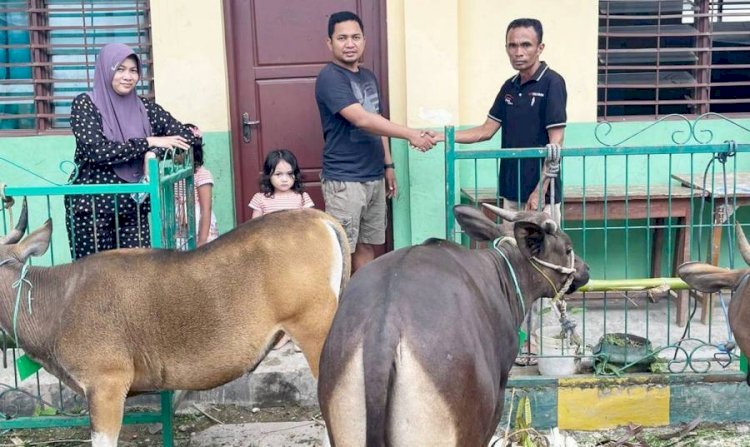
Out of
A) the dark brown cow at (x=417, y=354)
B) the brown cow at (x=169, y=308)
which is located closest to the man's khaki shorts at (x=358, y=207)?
the brown cow at (x=169, y=308)

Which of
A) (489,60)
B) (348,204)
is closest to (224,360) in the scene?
(348,204)

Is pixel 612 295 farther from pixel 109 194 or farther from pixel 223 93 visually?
pixel 109 194

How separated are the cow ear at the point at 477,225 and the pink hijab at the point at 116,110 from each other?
194 centimetres

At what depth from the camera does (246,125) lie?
6.83m

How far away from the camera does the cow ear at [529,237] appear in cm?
342

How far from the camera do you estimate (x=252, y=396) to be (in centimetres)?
545

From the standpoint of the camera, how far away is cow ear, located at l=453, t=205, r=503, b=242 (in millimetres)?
3660

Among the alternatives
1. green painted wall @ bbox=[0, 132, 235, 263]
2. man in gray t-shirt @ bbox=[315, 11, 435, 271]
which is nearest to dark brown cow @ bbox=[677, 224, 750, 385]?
man in gray t-shirt @ bbox=[315, 11, 435, 271]

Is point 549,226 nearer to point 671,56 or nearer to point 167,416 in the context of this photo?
point 167,416

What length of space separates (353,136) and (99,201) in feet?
5.99

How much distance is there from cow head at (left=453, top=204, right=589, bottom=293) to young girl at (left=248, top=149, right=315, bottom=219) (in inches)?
96.8

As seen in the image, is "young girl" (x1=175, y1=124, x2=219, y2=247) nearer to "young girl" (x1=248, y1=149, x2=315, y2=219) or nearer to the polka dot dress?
"young girl" (x1=248, y1=149, x2=315, y2=219)

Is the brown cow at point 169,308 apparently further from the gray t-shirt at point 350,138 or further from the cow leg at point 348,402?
the gray t-shirt at point 350,138

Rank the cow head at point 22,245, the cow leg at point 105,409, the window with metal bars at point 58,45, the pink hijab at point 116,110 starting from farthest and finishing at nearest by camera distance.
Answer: the window with metal bars at point 58,45 < the pink hijab at point 116,110 < the cow head at point 22,245 < the cow leg at point 105,409
